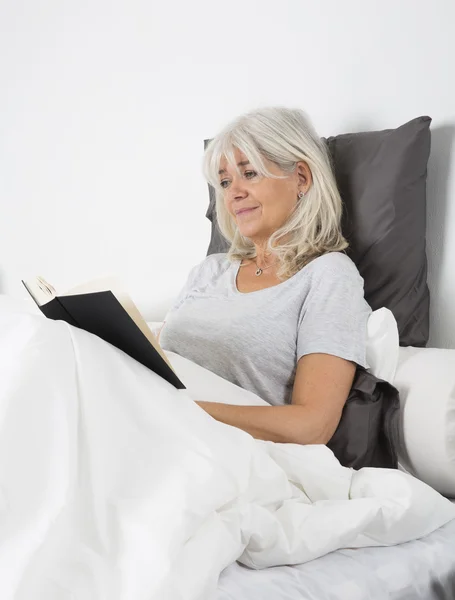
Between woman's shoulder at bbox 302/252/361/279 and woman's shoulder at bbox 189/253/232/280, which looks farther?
woman's shoulder at bbox 189/253/232/280

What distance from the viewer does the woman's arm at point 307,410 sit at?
57.3 inches

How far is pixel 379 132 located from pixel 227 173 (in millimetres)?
364

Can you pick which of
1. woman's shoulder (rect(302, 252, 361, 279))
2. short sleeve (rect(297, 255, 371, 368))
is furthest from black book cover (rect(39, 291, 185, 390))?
woman's shoulder (rect(302, 252, 361, 279))

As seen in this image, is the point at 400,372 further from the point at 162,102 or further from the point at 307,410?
the point at 162,102

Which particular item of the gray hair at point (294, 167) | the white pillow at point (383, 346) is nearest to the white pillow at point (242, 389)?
the white pillow at point (383, 346)

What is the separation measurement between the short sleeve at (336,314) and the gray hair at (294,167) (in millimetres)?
91

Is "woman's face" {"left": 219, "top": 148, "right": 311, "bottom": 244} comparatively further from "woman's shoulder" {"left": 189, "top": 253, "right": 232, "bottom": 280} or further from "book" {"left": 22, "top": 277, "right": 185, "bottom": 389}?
"book" {"left": 22, "top": 277, "right": 185, "bottom": 389}

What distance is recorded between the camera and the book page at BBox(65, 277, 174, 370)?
1.18 m

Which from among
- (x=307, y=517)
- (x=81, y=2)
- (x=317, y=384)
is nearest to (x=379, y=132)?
(x=317, y=384)

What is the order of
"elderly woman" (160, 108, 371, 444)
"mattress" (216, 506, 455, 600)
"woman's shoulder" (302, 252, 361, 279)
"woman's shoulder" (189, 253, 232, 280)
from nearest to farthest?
"mattress" (216, 506, 455, 600), "elderly woman" (160, 108, 371, 444), "woman's shoulder" (302, 252, 361, 279), "woman's shoulder" (189, 253, 232, 280)

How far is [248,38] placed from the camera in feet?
7.17

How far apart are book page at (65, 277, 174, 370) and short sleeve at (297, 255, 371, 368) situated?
0.42 meters

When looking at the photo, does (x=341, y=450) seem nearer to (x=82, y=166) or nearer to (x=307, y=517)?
(x=307, y=517)

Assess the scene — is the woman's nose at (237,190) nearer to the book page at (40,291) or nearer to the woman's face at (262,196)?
the woman's face at (262,196)
